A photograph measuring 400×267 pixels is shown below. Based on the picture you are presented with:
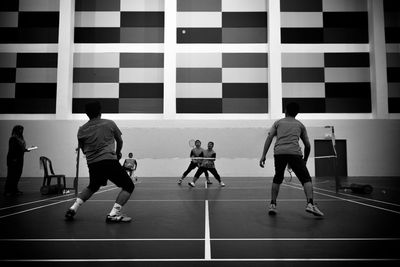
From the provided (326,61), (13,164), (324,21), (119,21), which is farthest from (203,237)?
(324,21)

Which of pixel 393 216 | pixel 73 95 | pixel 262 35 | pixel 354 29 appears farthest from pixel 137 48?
pixel 393 216

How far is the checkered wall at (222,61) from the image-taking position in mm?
16000

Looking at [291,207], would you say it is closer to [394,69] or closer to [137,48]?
[137,48]

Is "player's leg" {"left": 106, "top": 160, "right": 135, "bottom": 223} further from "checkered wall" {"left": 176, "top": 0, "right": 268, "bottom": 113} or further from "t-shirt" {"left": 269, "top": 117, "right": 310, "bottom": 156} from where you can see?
"checkered wall" {"left": 176, "top": 0, "right": 268, "bottom": 113}

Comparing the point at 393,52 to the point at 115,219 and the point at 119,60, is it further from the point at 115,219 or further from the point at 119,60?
the point at 115,219

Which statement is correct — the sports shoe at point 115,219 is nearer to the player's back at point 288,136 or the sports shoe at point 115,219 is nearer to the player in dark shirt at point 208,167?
→ the player's back at point 288,136

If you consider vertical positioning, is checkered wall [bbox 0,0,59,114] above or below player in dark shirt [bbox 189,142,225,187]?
above

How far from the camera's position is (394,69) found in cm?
1595

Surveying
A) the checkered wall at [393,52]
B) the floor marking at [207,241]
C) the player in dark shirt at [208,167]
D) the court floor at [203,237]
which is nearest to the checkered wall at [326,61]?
the checkered wall at [393,52]

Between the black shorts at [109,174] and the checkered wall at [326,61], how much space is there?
1323cm

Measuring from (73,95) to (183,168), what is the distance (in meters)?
6.80

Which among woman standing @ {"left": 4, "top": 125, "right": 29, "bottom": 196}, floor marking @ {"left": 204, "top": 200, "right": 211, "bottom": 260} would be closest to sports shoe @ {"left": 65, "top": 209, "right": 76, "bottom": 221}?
floor marking @ {"left": 204, "top": 200, "right": 211, "bottom": 260}

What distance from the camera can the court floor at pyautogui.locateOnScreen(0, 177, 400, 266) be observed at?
8.12ft

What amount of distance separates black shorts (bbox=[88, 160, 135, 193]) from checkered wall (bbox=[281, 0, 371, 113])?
43.4 feet
